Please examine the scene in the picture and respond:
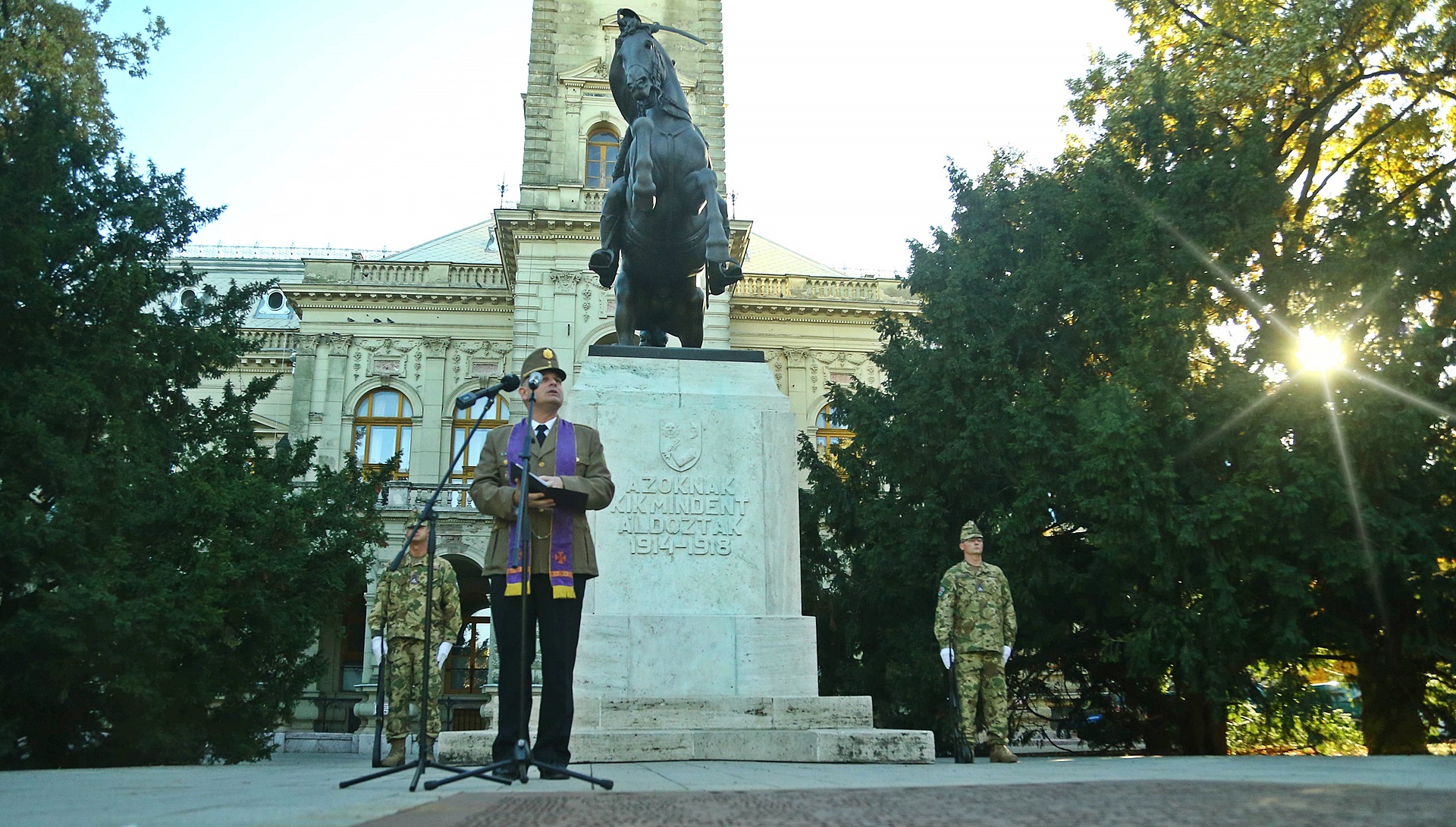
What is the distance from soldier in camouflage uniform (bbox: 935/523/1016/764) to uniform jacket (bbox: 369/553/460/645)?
4.25 meters

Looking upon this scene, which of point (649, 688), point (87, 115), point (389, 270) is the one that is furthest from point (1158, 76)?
point (389, 270)

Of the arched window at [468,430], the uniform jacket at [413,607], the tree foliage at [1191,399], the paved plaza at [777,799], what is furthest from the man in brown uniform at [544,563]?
the arched window at [468,430]

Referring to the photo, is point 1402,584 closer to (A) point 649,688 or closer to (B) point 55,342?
(A) point 649,688

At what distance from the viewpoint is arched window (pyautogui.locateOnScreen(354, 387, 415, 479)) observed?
111 ft

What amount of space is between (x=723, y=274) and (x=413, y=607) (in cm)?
420

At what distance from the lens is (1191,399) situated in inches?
538

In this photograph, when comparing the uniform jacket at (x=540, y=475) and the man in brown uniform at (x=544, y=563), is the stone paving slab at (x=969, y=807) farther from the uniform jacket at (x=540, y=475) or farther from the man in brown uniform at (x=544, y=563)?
the uniform jacket at (x=540, y=475)

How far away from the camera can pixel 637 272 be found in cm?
900

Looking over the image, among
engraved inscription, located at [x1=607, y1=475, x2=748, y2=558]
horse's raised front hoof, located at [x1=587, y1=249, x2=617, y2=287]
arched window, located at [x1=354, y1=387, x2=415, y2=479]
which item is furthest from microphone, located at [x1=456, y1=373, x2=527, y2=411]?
arched window, located at [x1=354, y1=387, x2=415, y2=479]

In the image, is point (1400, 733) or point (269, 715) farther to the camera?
point (269, 715)

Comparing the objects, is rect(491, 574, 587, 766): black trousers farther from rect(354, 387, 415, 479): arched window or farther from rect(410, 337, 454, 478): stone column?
rect(354, 387, 415, 479): arched window

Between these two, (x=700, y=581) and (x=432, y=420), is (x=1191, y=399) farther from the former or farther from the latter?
(x=432, y=420)

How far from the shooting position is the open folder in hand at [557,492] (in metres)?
5.08

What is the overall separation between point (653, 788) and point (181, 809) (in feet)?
5.72
